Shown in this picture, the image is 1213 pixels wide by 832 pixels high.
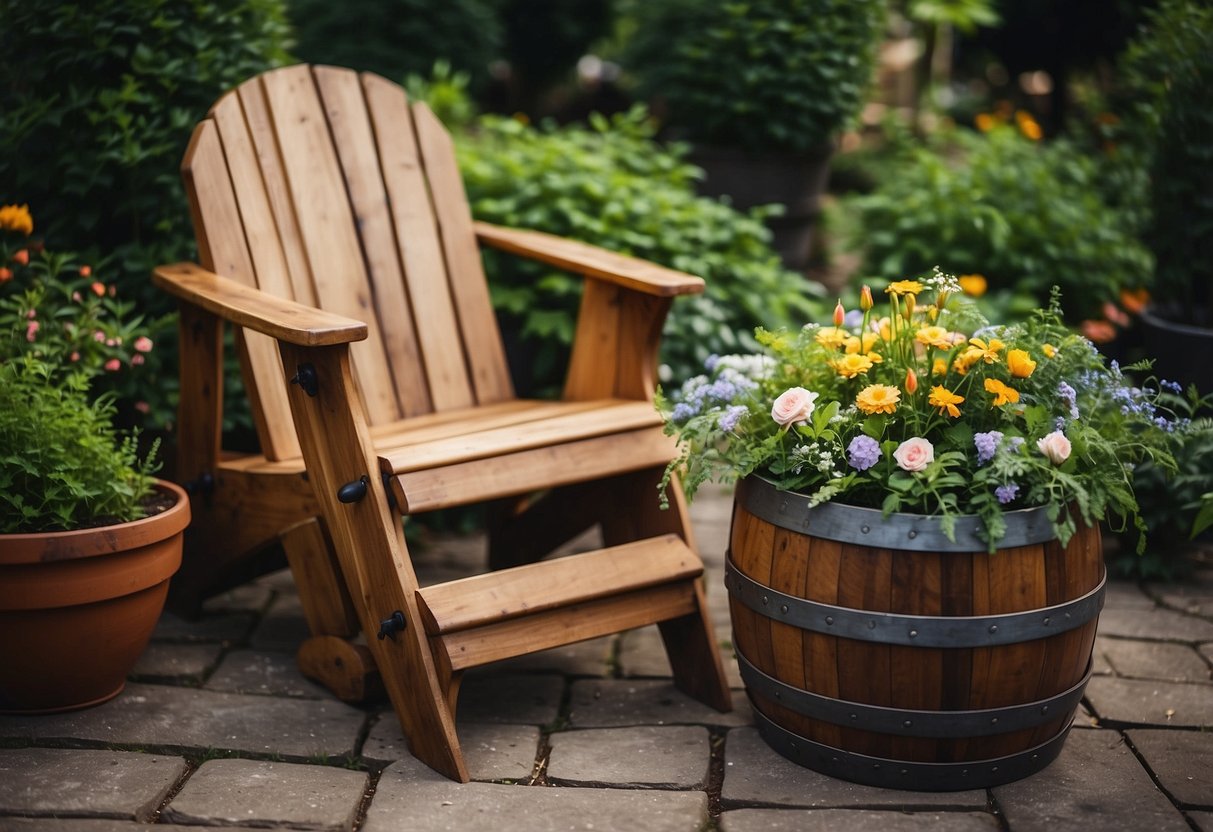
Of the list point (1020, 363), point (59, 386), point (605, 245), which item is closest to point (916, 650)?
point (1020, 363)

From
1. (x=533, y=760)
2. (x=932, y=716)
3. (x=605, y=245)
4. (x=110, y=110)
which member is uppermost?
(x=110, y=110)

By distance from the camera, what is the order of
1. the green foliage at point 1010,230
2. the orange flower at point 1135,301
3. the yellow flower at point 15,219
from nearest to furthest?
the yellow flower at point 15,219
the orange flower at point 1135,301
the green foliage at point 1010,230

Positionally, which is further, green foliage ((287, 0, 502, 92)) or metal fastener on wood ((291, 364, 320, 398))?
green foliage ((287, 0, 502, 92))

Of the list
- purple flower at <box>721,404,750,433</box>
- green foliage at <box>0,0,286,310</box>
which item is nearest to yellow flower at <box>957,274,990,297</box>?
purple flower at <box>721,404,750,433</box>

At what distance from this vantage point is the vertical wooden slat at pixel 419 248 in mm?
2832

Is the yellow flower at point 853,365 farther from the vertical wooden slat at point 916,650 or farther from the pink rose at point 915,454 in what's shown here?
the vertical wooden slat at point 916,650

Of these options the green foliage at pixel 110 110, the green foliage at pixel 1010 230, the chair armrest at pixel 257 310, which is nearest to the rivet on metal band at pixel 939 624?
the chair armrest at pixel 257 310

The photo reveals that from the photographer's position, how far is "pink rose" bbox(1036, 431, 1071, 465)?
1924 mm

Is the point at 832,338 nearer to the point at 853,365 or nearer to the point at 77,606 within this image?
the point at 853,365

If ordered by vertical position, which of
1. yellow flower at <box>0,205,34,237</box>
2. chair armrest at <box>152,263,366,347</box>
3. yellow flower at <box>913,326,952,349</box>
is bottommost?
yellow flower at <box>913,326,952,349</box>

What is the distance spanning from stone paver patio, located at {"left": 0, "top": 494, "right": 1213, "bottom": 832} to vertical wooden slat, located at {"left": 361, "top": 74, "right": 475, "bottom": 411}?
0.69 metres

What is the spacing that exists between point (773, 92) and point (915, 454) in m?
2.79

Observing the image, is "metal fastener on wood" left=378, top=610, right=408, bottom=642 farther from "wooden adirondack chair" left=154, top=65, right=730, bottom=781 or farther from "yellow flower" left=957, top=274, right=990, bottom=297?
"yellow flower" left=957, top=274, right=990, bottom=297

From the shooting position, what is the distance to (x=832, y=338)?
2168 mm
